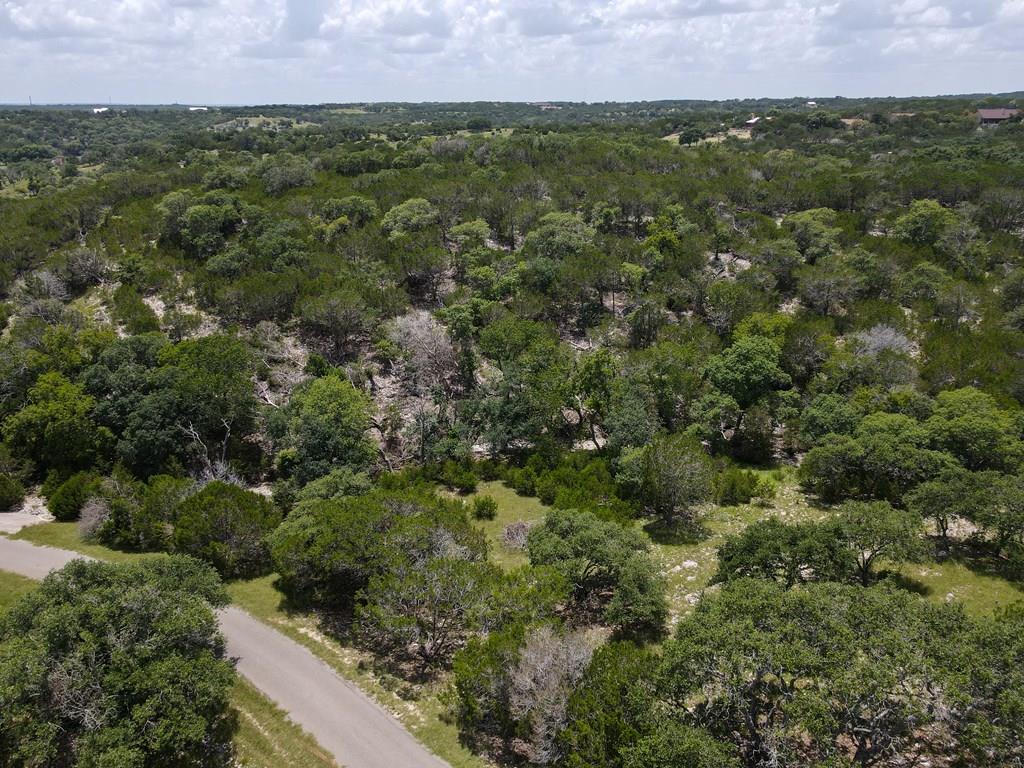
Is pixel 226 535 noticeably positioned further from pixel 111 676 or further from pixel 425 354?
pixel 425 354

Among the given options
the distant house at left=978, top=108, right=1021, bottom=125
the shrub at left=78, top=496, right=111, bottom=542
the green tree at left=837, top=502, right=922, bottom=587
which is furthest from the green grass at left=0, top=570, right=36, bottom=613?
the distant house at left=978, top=108, right=1021, bottom=125

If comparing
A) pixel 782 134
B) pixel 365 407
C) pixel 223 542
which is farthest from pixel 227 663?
pixel 782 134

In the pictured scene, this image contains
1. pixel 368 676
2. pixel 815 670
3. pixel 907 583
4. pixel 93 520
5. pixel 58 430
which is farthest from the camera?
pixel 58 430

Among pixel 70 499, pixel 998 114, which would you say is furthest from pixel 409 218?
pixel 998 114

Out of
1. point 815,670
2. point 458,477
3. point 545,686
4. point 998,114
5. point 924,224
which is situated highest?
point 998,114

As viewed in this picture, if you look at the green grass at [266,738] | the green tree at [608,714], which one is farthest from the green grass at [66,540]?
the green tree at [608,714]

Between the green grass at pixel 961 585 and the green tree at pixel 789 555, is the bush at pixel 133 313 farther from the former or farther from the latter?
the green grass at pixel 961 585

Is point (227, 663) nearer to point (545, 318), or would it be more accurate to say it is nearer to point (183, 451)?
point (183, 451)
